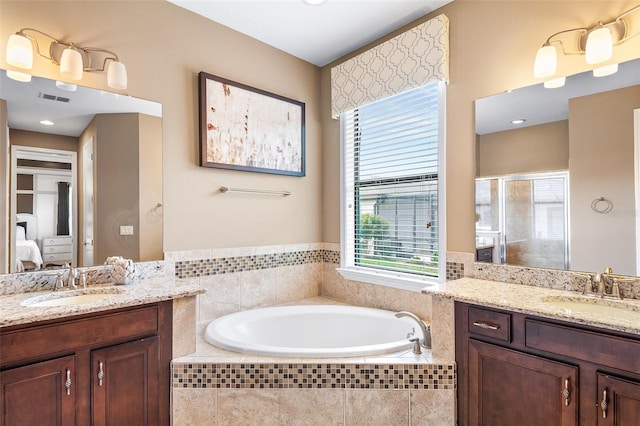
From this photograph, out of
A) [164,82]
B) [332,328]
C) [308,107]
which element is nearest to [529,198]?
[332,328]

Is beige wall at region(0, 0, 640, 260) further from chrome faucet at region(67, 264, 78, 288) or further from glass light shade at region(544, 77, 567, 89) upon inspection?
chrome faucet at region(67, 264, 78, 288)

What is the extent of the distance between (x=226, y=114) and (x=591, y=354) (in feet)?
8.20

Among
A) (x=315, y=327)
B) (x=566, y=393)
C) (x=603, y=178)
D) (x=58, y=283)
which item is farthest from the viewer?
(x=315, y=327)

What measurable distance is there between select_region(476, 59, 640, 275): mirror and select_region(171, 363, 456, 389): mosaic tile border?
2.64ft

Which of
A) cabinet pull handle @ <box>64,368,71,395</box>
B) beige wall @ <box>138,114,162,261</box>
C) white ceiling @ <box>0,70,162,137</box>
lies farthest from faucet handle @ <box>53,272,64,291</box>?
white ceiling @ <box>0,70,162,137</box>

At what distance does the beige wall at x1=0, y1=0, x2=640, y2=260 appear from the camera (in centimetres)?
185

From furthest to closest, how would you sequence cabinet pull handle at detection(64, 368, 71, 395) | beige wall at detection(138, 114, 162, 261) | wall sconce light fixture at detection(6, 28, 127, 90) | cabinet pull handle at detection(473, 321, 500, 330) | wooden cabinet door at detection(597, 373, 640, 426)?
1. beige wall at detection(138, 114, 162, 261)
2. wall sconce light fixture at detection(6, 28, 127, 90)
3. cabinet pull handle at detection(473, 321, 500, 330)
4. cabinet pull handle at detection(64, 368, 71, 395)
5. wooden cabinet door at detection(597, 373, 640, 426)

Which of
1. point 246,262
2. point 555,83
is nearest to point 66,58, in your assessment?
point 246,262

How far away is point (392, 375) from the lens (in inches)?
67.4

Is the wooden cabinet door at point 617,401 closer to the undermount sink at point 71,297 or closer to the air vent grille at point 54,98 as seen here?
the undermount sink at point 71,297

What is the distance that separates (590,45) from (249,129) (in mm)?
2139

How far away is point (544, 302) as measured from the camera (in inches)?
63.8

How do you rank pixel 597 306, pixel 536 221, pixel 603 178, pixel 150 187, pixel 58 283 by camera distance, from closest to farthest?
pixel 597 306
pixel 603 178
pixel 58 283
pixel 536 221
pixel 150 187

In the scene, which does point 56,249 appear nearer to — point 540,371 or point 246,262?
point 246,262
